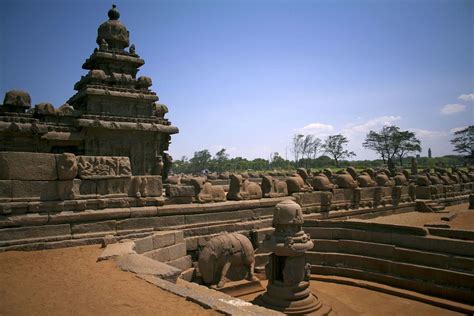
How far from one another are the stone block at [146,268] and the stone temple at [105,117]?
1210 cm

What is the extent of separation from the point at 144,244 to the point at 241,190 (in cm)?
416

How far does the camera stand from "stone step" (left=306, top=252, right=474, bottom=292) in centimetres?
782

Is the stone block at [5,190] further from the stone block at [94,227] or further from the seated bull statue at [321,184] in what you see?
the seated bull statue at [321,184]

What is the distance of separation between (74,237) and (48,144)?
35.5ft

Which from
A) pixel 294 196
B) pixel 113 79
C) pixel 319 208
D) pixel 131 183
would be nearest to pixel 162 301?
pixel 131 183

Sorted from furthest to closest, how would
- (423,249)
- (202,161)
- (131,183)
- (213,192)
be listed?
(202,161) < (213,192) < (423,249) < (131,183)

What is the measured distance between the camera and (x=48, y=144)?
16.0m

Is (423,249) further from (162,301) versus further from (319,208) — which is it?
(162,301)

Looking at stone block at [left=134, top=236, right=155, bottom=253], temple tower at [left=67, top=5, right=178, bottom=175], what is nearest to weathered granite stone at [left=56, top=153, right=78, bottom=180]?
stone block at [left=134, top=236, right=155, bottom=253]

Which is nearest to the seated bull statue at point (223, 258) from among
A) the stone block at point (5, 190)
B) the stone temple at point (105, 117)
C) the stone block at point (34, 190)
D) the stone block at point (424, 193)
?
the stone block at point (34, 190)

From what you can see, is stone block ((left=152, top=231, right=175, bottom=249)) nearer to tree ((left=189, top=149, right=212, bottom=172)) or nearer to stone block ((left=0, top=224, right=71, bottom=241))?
stone block ((left=0, top=224, right=71, bottom=241))

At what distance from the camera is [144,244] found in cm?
714

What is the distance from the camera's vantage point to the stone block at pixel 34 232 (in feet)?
21.0

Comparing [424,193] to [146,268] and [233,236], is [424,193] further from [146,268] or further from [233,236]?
[146,268]
